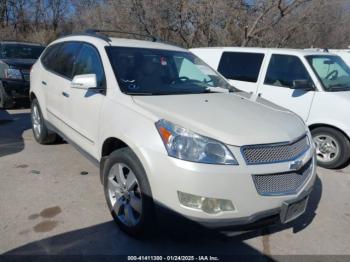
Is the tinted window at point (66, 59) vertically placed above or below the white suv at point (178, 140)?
above

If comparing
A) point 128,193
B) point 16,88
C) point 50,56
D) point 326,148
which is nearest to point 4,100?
point 16,88

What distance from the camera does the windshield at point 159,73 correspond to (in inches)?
139

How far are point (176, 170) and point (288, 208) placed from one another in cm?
100

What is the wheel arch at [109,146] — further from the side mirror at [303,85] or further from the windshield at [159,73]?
the side mirror at [303,85]

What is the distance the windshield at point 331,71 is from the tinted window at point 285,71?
0.60 ft

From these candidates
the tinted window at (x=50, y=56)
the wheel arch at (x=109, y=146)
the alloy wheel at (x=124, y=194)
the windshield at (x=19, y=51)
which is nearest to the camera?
the alloy wheel at (x=124, y=194)

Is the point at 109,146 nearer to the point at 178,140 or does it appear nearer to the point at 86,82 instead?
the point at 86,82

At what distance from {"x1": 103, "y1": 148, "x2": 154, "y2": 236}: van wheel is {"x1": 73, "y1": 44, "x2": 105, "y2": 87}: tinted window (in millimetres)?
926

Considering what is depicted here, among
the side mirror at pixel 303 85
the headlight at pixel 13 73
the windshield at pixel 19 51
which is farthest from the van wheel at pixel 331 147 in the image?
the windshield at pixel 19 51

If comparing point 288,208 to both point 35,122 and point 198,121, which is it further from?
point 35,122

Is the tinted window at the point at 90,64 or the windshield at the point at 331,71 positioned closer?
the tinted window at the point at 90,64

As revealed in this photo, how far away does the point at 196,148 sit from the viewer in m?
2.61

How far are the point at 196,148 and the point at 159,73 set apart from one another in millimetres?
1520

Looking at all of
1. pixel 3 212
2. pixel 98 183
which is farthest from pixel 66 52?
pixel 3 212
